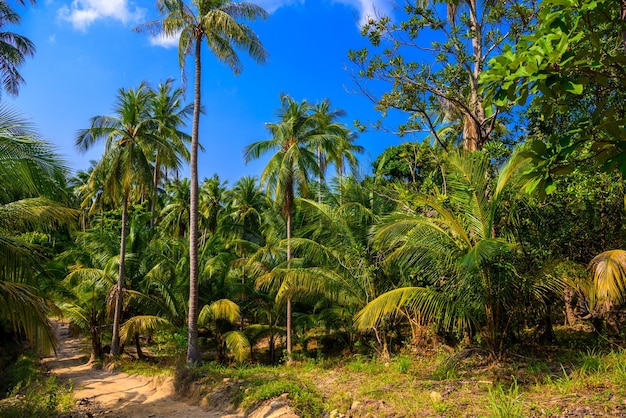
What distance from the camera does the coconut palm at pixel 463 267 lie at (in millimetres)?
7355

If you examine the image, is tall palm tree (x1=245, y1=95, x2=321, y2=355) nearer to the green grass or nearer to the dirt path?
the dirt path

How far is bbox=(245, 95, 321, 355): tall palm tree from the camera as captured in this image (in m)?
15.1

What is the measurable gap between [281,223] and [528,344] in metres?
11.2

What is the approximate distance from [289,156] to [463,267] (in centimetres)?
912

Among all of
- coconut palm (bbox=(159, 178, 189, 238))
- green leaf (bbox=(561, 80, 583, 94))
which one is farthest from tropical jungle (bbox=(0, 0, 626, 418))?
coconut palm (bbox=(159, 178, 189, 238))

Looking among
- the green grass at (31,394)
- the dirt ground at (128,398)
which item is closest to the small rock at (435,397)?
the dirt ground at (128,398)

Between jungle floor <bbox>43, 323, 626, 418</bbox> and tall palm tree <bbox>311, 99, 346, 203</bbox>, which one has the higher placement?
tall palm tree <bbox>311, 99, 346, 203</bbox>

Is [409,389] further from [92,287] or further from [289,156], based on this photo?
[92,287]

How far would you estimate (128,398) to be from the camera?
1042 centimetres

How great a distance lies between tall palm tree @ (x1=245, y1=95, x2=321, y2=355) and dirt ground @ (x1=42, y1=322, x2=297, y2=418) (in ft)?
16.6

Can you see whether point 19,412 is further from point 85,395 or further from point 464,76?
point 464,76

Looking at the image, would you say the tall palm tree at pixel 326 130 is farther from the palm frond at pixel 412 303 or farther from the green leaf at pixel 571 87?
the green leaf at pixel 571 87

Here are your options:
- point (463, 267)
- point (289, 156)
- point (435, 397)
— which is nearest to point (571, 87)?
point (463, 267)

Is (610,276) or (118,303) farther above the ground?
(118,303)
